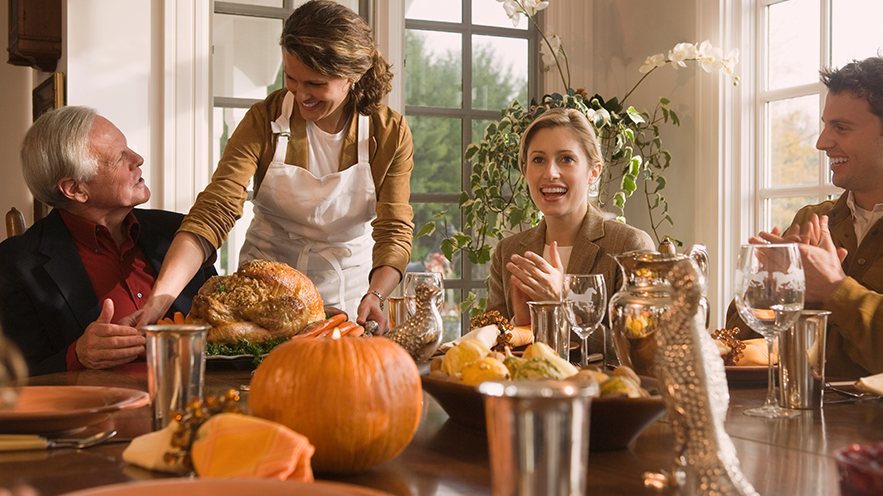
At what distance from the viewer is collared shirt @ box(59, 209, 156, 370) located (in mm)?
2094

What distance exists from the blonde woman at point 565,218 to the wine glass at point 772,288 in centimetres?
114

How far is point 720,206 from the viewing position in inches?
138

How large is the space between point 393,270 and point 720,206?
1896 millimetres

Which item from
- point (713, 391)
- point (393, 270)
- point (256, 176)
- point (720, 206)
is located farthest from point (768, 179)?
point (713, 391)

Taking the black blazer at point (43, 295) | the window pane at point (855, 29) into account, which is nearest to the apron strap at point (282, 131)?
the black blazer at point (43, 295)

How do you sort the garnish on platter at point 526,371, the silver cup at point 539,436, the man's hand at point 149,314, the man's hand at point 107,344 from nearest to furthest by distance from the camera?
the silver cup at point 539,436 → the garnish on platter at point 526,371 → the man's hand at point 107,344 → the man's hand at point 149,314

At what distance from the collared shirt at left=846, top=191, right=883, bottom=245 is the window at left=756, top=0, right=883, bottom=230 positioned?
114 cm

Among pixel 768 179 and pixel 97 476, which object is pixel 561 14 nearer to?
pixel 768 179

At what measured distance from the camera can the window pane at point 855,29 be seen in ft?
10.0

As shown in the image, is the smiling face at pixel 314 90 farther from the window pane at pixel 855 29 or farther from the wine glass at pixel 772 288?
the window pane at pixel 855 29

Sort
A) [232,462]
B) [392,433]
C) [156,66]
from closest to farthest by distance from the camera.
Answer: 1. [232,462]
2. [392,433]
3. [156,66]

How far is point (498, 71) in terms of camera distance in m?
4.21

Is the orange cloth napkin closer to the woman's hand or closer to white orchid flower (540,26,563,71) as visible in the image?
the woman's hand

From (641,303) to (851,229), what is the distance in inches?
60.8
